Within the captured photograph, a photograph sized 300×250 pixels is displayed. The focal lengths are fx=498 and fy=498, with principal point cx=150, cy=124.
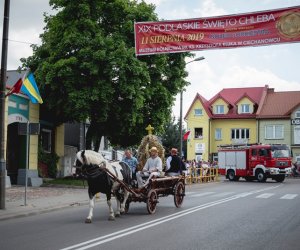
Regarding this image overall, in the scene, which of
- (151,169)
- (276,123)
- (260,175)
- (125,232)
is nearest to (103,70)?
(151,169)

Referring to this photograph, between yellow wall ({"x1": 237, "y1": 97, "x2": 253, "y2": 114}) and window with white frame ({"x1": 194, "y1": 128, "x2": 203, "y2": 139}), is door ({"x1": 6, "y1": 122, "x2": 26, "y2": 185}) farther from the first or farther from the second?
yellow wall ({"x1": 237, "y1": 97, "x2": 253, "y2": 114})

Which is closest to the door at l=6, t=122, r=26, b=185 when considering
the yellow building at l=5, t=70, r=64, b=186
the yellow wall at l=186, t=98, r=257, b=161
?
the yellow building at l=5, t=70, r=64, b=186

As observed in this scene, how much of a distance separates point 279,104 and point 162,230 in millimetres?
56357

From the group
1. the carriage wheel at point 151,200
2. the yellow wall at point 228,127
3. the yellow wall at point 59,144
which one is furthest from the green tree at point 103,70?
the yellow wall at point 228,127

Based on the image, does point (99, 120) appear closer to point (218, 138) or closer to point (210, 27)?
point (210, 27)

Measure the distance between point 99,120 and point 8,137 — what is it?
484cm

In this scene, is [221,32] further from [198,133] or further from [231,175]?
[198,133]

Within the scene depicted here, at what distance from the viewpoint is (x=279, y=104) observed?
64.5 m

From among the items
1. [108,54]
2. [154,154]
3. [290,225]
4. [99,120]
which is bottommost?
[290,225]

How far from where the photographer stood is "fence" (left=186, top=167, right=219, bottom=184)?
34.3 metres

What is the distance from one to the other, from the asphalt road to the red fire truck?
24.1m

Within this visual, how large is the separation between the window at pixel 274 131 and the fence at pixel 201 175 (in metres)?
23.1

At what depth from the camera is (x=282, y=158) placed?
129 ft

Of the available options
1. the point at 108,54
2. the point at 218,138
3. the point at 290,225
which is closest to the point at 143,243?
the point at 290,225
